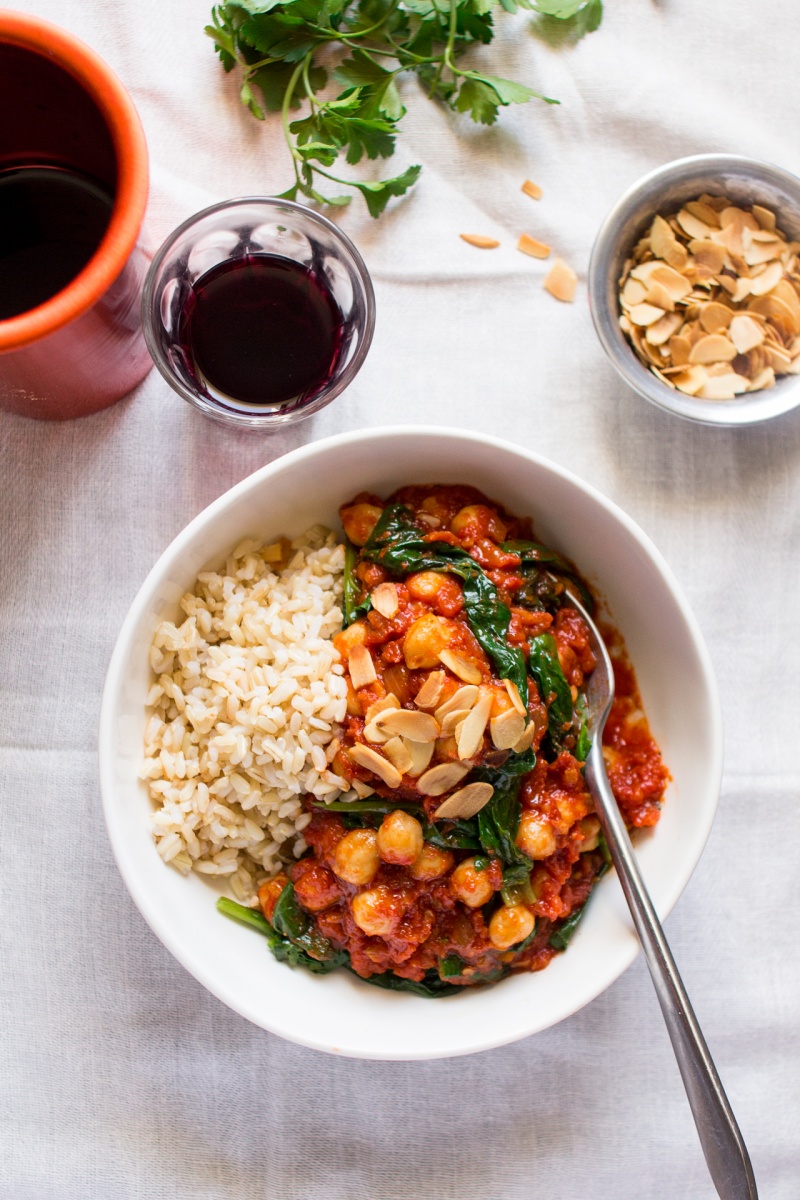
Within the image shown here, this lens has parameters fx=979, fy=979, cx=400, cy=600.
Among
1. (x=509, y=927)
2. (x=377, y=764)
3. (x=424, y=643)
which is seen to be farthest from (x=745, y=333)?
(x=509, y=927)

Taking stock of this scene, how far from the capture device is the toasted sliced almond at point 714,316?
2447 millimetres

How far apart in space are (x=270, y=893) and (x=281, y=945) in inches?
4.9

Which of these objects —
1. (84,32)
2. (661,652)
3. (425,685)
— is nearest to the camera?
(425,685)

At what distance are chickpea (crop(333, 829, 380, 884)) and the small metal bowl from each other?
4.14 feet

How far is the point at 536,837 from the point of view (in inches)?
79.7

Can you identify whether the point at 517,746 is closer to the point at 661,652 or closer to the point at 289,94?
the point at 661,652

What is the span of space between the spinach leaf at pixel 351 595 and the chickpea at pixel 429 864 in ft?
1.72

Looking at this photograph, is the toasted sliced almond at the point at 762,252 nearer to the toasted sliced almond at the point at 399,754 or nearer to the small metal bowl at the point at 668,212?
the small metal bowl at the point at 668,212

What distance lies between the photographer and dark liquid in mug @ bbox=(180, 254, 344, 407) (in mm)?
2254

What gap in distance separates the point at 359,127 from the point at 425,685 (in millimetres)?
1362

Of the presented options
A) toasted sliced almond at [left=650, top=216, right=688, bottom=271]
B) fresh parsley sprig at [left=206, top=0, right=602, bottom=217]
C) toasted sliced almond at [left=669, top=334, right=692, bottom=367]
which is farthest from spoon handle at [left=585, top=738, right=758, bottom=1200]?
fresh parsley sprig at [left=206, top=0, right=602, bottom=217]

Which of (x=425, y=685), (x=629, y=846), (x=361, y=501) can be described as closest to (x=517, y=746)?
(x=425, y=685)

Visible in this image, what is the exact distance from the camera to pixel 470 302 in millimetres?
2496

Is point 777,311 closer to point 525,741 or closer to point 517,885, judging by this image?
point 525,741
